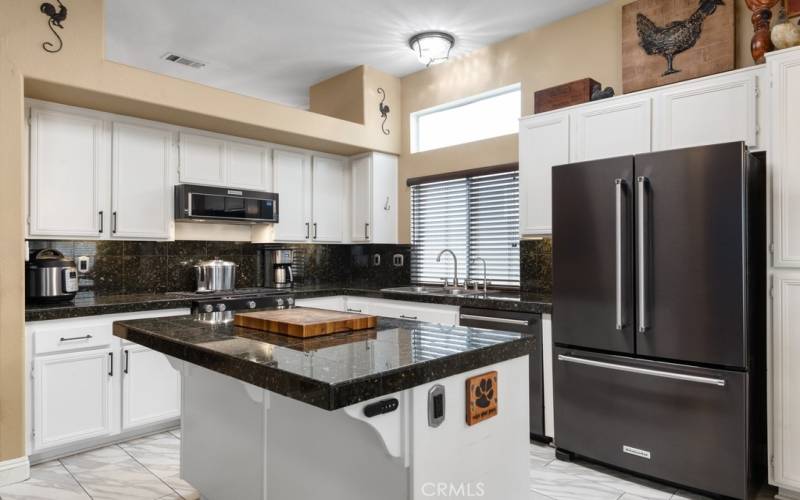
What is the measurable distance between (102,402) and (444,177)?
3066 mm

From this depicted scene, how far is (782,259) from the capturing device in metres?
2.37

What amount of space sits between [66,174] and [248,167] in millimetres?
1330

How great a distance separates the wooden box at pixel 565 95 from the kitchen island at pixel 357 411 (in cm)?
212

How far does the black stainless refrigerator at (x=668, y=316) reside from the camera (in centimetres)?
235

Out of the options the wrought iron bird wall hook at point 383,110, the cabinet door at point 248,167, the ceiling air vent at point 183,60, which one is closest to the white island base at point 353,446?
the cabinet door at point 248,167

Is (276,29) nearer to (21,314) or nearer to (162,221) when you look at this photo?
(162,221)

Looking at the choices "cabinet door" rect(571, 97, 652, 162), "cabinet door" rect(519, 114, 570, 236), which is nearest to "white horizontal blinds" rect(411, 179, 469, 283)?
"cabinet door" rect(519, 114, 570, 236)

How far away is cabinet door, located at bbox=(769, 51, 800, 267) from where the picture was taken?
7.68 ft

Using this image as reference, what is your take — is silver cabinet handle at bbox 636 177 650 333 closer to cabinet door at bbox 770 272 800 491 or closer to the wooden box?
cabinet door at bbox 770 272 800 491

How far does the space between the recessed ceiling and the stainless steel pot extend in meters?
1.74

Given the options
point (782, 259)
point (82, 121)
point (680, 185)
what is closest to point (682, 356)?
point (782, 259)

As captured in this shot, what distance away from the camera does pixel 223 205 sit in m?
3.99

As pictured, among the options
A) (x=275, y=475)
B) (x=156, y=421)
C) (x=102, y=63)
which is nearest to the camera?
(x=275, y=475)

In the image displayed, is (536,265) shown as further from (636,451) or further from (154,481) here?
(154,481)
